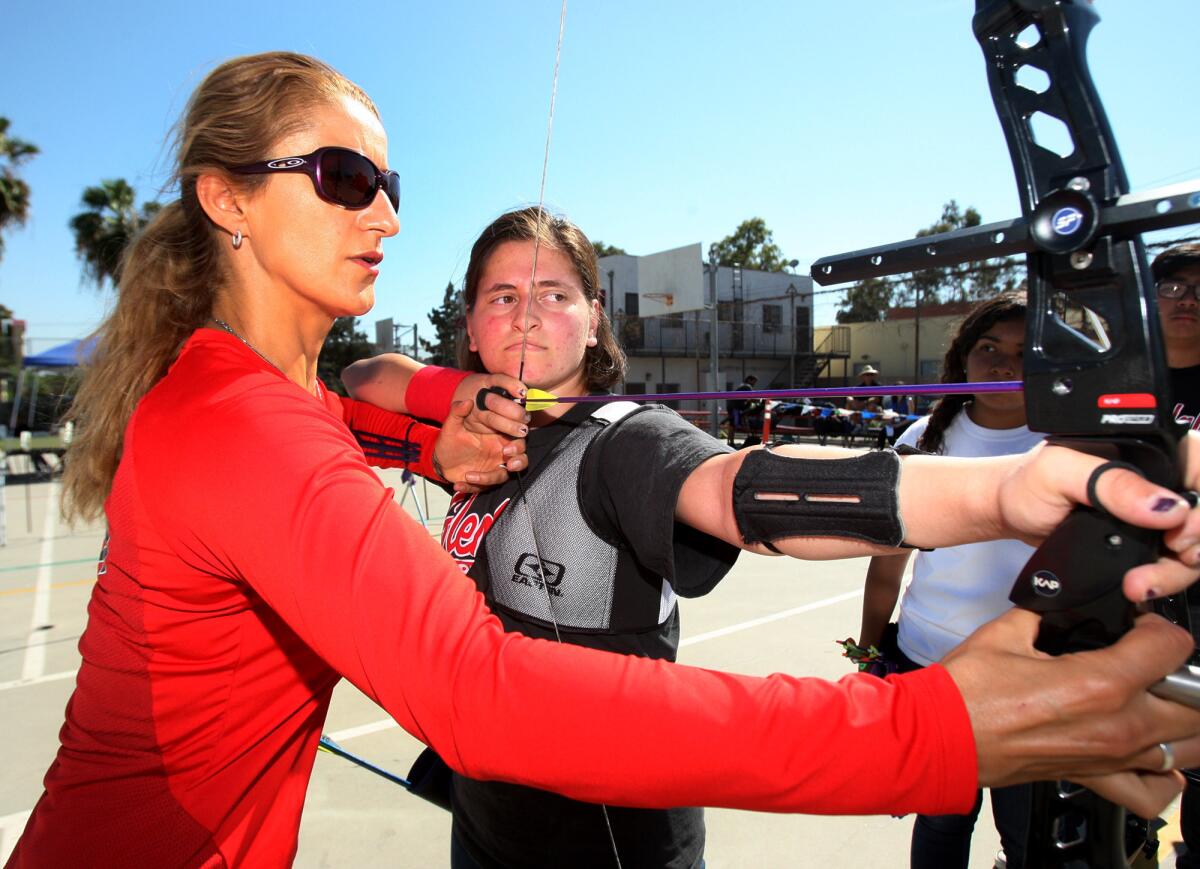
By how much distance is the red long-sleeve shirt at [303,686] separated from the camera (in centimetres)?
70

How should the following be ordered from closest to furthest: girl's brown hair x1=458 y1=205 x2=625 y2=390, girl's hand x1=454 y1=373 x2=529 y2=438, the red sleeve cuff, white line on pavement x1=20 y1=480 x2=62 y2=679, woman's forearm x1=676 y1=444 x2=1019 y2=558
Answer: woman's forearm x1=676 y1=444 x2=1019 y2=558 < girl's hand x1=454 y1=373 x2=529 y2=438 < girl's brown hair x1=458 y1=205 x2=625 y2=390 < the red sleeve cuff < white line on pavement x1=20 y1=480 x2=62 y2=679

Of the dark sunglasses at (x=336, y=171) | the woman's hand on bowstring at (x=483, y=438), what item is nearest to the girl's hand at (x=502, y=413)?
the woman's hand on bowstring at (x=483, y=438)

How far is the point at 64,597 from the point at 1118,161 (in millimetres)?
7785

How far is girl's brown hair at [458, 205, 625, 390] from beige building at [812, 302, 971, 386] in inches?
61.3

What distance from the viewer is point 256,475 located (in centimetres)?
83

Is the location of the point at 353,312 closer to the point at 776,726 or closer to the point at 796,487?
the point at 796,487

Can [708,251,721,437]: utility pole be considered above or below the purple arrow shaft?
above

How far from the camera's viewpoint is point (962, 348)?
2.61 meters

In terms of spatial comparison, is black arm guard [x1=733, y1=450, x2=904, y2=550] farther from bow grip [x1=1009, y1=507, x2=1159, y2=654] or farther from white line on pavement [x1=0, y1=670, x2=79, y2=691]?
white line on pavement [x1=0, y1=670, x2=79, y2=691]

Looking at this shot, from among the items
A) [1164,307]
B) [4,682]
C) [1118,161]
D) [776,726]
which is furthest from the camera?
[4,682]

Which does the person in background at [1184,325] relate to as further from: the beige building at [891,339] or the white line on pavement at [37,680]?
the white line on pavement at [37,680]

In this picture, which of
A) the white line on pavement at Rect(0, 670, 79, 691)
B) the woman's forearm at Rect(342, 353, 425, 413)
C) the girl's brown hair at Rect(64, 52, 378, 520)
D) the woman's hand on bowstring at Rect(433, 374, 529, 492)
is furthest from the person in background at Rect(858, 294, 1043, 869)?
the white line on pavement at Rect(0, 670, 79, 691)

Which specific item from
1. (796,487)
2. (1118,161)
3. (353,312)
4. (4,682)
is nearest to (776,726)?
(796,487)

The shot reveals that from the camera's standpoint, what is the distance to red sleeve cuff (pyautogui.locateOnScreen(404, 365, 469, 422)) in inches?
79.3
